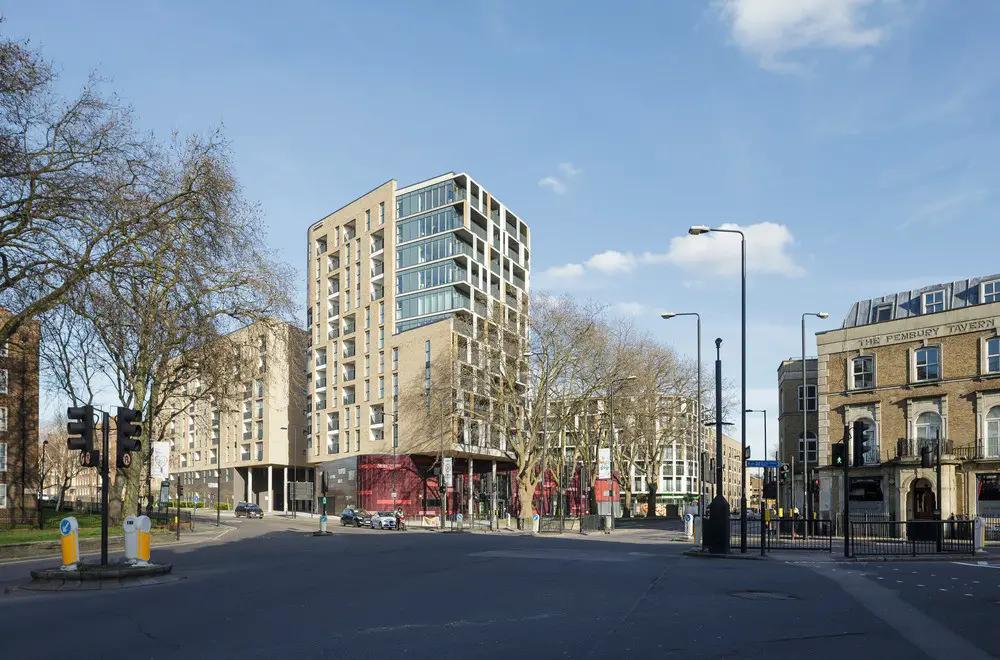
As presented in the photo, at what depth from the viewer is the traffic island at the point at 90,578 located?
17328mm

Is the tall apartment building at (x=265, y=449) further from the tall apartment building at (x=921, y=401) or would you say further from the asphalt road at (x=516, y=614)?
the asphalt road at (x=516, y=614)

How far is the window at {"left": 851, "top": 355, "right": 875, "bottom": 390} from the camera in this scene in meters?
47.1

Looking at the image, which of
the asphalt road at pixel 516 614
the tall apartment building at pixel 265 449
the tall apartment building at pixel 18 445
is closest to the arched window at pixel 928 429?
the asphalt road at pixel 516 614

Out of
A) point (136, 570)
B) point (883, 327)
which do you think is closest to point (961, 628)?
point (136, 570)

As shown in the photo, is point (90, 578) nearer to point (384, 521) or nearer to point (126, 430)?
point (126, 430)

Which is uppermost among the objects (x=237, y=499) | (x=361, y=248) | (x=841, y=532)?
(x=361, y=248)

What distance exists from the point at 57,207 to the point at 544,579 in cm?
1621

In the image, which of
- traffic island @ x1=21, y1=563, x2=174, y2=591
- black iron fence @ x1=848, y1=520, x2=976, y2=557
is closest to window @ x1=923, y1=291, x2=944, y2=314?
black iron fence @ x1=848, y1=520, x2=976, y2=557

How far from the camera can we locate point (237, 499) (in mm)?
105000

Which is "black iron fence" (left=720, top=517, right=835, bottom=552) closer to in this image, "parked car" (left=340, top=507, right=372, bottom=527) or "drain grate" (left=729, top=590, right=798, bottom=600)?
"drain grate" (left=729, top=590, right=798, bottom=600)

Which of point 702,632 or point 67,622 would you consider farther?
point 67,622

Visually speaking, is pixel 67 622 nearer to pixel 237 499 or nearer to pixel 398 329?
pixel 398 329

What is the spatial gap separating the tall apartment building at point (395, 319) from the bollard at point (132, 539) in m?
52.0

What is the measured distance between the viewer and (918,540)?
29.0 metres
